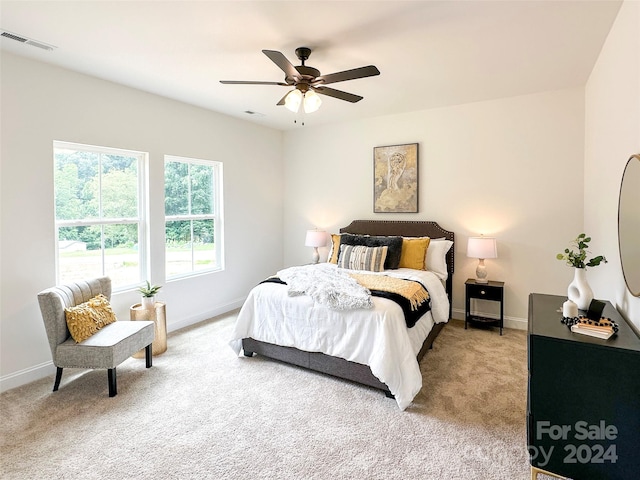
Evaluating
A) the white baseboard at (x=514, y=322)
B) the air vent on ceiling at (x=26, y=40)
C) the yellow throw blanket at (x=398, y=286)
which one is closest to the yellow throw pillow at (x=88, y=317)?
the air vent on ceiling at (x=26, y=40)

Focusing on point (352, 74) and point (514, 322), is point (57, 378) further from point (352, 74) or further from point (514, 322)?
point (514, 322)

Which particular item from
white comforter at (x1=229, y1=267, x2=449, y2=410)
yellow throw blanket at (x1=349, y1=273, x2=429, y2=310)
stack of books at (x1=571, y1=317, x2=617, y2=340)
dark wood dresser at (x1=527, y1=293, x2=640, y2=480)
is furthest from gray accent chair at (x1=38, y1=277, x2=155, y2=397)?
stack of books at (x1=571, y1=317, x2=617, y2=340)

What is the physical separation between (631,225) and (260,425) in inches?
99.9

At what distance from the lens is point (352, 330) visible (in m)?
2.74

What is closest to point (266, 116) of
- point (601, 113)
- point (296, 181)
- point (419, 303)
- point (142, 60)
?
point (296, 181)

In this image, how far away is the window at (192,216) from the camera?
4195mm

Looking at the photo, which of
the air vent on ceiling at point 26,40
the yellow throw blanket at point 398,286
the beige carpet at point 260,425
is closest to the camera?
the beige carpet at point 260,425

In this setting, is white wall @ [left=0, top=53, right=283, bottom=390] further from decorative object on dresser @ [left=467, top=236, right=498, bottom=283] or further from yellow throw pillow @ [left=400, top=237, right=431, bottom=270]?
decorative object on dresser @ [left=467, top=236, right=498, bottom=283]

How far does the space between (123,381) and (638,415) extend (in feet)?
11.2

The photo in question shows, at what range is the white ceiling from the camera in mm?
2225

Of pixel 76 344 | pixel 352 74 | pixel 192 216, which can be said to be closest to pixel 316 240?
pixel 192 216

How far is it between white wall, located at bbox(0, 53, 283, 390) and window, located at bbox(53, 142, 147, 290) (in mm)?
137

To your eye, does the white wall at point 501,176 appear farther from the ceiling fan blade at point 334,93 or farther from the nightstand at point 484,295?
the ceiling fan blade at point 334,93

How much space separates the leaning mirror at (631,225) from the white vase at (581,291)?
0.64 ft
